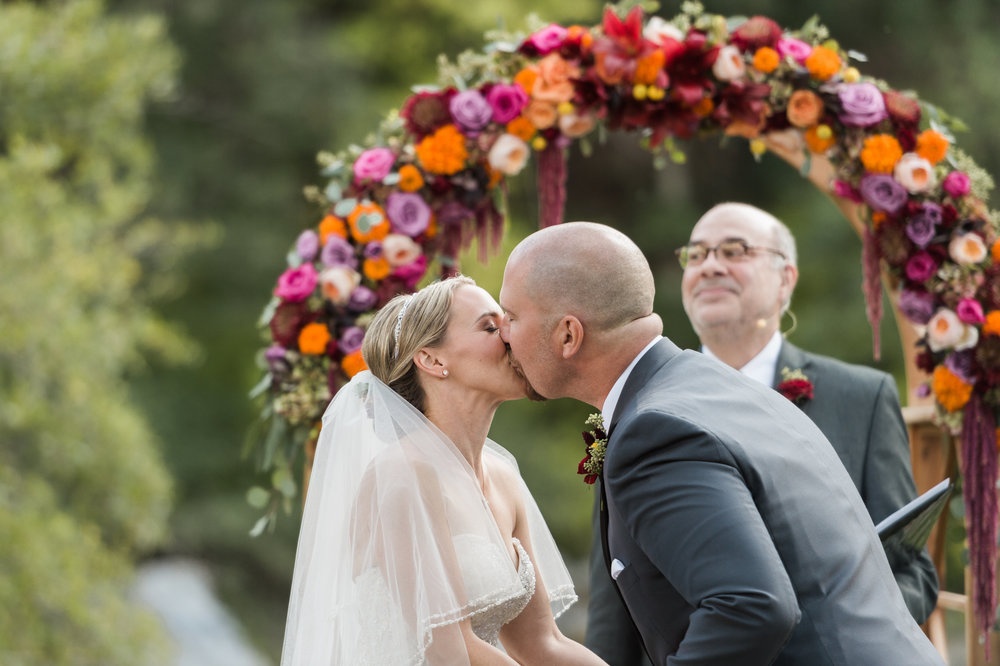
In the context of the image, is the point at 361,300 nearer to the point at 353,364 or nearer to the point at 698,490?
the point at 353,364

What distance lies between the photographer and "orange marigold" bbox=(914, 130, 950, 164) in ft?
14.7

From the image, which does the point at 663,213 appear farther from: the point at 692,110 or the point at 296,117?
the point at 692,110

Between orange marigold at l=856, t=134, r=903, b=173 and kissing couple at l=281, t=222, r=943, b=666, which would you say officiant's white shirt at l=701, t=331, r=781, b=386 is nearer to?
orange marigold at l=856, t=134, r=903, b=173

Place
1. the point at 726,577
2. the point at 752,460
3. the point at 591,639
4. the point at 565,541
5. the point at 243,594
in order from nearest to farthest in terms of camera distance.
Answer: the point at 726,577 → the point at 752,460 → the point at 591,639 → the point at 243,594 → the point at 565,541

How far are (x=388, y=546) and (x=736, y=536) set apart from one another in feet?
4.06

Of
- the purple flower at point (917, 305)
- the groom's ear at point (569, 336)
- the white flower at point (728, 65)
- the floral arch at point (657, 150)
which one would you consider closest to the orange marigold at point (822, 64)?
the floral arch at point (657, 150)

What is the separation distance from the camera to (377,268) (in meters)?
4.53

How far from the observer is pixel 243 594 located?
44.2 ft

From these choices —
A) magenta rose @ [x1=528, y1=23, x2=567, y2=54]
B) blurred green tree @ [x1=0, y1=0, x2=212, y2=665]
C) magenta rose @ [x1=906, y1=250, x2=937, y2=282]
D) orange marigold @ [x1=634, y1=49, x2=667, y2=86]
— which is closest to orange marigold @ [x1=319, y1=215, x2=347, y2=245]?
magenta rose @ [x1=528, y1=23, x2=567, y2=54]

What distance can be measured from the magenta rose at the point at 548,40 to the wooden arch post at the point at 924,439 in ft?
3.15

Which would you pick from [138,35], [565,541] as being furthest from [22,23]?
[565,541]

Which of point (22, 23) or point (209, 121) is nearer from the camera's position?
point (22, 23)

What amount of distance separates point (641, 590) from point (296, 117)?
12098mm

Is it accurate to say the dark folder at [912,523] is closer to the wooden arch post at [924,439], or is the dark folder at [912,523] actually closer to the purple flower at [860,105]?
the wooden arch post at [924,439]
